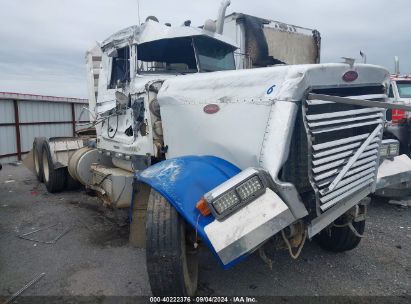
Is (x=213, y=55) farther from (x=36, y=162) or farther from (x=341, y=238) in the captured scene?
(x=36, y=162)

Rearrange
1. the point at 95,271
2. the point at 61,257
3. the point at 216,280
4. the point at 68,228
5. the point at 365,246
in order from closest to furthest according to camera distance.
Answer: the point at 216,280, the point at 95,271, the point at 61,257, the point at 365,246, the point at 68,228

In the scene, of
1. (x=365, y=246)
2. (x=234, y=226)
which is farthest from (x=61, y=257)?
(x=365, y=246)

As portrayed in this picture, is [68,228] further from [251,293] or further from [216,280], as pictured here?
[251,293]

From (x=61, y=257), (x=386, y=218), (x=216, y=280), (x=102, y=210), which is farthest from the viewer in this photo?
(x=102, y=210)

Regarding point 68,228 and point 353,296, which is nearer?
point 353,296

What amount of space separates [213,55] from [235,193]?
2.96 meters

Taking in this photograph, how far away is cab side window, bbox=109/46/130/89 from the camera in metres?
4.73

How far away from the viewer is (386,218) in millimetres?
5719

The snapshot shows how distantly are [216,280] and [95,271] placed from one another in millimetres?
1299

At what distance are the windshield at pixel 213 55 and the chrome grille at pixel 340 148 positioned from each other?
216 cm

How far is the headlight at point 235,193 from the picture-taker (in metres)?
2.40

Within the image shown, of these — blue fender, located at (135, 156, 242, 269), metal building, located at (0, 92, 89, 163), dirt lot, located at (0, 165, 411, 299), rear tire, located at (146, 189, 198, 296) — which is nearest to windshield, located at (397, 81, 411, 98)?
dirt lot, located at (0, 165, 411, 299)

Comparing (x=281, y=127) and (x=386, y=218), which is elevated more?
(x=281, y=127)

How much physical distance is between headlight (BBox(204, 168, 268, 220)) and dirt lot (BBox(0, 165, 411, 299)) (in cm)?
133
